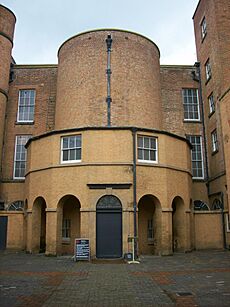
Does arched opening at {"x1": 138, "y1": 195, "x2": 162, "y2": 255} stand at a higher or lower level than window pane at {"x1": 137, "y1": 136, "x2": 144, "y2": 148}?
lower

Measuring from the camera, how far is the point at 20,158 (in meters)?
26.5

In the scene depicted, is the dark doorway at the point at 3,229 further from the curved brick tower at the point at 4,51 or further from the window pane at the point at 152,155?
the window pane at the point at 152,155

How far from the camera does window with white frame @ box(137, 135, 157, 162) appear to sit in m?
18.8

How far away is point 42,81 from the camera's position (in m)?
28.3

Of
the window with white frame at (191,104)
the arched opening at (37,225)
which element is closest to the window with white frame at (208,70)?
the window with white frame at (191,104)

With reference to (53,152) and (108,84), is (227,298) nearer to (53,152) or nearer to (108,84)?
(53,152)

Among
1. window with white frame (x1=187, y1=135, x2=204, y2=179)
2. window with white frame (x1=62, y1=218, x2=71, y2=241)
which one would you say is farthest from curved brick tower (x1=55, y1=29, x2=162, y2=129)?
window with white frame (x1=62, y1=218, x2=71, y2=241)

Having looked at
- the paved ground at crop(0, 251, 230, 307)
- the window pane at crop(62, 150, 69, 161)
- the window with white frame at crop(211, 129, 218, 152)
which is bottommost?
the paved ground at crop(0, 251, 230, 307)

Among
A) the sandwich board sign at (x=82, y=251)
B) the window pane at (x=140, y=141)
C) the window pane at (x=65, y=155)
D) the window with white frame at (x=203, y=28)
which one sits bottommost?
the sandwich board sign at (x=82, y=251)

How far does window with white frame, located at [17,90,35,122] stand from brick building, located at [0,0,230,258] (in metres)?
→ 0.08

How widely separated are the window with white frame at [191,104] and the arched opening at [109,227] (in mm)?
12885

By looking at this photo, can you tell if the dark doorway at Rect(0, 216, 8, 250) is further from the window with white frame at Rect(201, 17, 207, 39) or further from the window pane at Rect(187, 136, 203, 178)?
the window with white frame at Rect(201, 17, 207, 39)

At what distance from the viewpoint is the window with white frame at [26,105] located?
90.2 ft

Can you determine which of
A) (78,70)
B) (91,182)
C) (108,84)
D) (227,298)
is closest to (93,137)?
(91,182)
